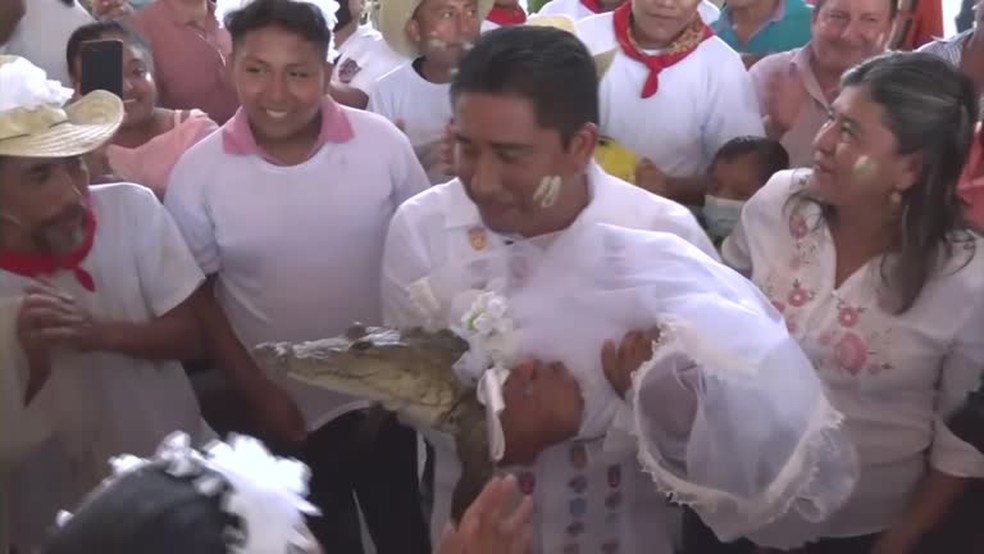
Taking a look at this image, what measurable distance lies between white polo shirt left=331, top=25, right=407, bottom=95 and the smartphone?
0.54 meters

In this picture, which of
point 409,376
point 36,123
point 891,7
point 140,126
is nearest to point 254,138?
point 36,123

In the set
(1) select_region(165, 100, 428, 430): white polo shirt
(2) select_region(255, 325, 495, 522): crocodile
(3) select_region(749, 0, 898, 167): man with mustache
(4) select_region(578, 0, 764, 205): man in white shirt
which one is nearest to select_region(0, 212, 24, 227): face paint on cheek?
(1) select_region(165, 100, 428, 430): white polo shirt

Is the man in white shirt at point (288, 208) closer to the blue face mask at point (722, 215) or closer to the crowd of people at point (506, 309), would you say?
the crowd of people at point (506, 309)

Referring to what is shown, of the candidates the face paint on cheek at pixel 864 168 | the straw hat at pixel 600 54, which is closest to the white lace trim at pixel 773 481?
the face paint on cheek at pixel 864 168

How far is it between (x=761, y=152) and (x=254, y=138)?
1018 mm

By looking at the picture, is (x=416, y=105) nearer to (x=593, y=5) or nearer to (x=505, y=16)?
(x=505, y=16)

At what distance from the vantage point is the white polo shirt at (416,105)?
244 cm

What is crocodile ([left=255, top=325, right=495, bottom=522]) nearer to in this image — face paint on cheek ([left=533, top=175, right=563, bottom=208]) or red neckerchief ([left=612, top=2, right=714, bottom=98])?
face paint on cheek ([left=533, top=175, right=563, bottom=208])

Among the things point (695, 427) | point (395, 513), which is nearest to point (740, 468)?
point (695, 427)

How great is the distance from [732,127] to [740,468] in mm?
1156

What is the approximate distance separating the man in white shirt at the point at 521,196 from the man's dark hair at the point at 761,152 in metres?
0.65

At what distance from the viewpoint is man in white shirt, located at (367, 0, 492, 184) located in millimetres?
2432

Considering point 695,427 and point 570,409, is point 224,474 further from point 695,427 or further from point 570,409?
point 695,427

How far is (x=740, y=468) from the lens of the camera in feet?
4.69
